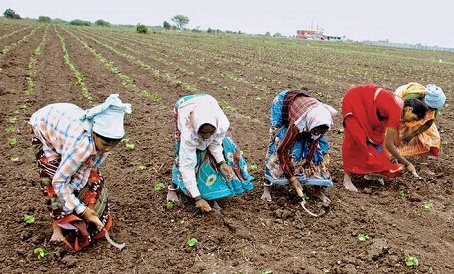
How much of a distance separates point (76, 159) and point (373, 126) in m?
3.22

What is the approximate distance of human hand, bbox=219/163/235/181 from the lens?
165 inches

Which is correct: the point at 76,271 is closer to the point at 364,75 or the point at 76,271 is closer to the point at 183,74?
the point at 183,74

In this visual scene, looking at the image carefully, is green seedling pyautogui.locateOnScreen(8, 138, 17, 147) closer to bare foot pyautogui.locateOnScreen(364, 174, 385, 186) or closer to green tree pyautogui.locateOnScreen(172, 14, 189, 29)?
bare foot pyautogui.locateOnScreen(364, 174, 385, 186)

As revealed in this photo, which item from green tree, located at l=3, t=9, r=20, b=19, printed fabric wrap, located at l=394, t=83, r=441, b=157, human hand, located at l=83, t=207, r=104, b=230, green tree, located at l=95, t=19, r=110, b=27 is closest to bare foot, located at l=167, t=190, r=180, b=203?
human hand, located at l=83, t=207, r=104, b=230

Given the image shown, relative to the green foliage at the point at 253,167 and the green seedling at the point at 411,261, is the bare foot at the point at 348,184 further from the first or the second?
the green seedling at the point at 411,261

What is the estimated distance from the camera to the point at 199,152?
415 cm

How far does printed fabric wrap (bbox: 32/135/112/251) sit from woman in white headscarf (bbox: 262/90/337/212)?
1717 millimetres

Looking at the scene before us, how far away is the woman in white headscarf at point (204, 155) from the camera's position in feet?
12.7

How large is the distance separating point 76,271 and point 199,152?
147cm

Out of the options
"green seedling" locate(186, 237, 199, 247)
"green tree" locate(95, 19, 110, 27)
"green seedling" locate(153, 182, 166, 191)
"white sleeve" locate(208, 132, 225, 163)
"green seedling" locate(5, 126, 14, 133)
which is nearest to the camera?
"green seedling" locate(186, 237, 199, 247)

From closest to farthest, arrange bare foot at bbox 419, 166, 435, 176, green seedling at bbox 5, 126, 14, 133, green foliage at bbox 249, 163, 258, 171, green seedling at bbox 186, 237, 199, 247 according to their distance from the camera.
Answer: green seedling at bbox 186, 237, 199, 247
green foliage at bbox 249, 163, 258, 171
bare foot at bbox 419, 166, 435, 176
green seedling at bbox 5, 126, 14, 133

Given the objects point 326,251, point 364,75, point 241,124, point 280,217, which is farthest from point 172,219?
point 364,75

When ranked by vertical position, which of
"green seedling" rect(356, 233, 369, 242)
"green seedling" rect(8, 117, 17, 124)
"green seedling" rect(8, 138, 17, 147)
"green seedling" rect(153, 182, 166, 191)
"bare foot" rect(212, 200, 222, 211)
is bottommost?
"green seedling" rect(356, 233, 369, 242)

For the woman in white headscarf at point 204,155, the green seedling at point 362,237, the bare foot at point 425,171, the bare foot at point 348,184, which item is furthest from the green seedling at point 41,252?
the bare foot at point 425,171
